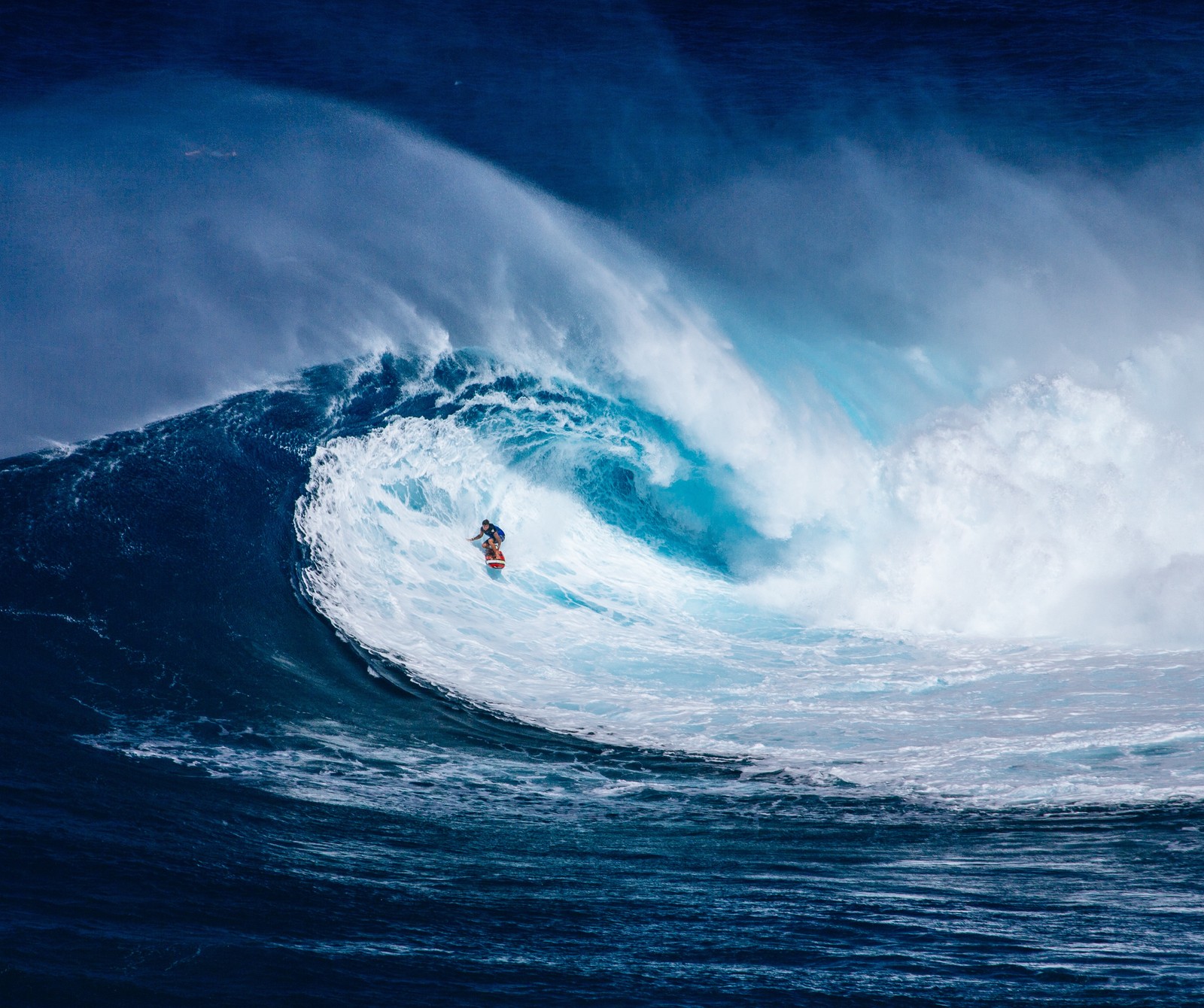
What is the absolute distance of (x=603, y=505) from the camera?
45.8 ft

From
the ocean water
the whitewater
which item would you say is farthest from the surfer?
the whitewater

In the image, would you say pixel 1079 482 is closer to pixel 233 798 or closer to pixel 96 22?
pixel 233 798

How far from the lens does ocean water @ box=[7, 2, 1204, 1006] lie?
16.1ft

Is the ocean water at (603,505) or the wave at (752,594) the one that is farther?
the wave at (752,594)

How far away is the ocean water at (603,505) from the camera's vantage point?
16.1 ft

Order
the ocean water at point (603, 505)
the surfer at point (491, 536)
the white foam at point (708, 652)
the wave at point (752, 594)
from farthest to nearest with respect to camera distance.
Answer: the surfer at point (491, 536), the wave at point (752, 594), the white foam at point (708, 652), the ocean water at point (603, 505)

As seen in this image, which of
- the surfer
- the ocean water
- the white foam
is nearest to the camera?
the ocean water

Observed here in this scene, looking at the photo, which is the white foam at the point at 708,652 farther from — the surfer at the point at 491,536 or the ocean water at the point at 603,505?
the surfer at the point at 491,536

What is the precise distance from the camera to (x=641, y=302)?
15.4m

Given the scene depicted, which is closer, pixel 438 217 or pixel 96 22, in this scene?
pixel 438 217

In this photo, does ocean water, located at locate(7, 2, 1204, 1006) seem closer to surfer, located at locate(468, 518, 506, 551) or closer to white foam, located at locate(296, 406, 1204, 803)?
white foam, located at locate(296, 406, 1204, 803)

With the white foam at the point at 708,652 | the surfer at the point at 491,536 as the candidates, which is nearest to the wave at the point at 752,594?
the white foam at the point at 708,652

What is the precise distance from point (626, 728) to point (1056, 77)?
18366mm

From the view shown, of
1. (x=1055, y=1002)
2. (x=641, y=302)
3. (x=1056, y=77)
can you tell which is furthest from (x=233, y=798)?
(x=1056, y=77)
